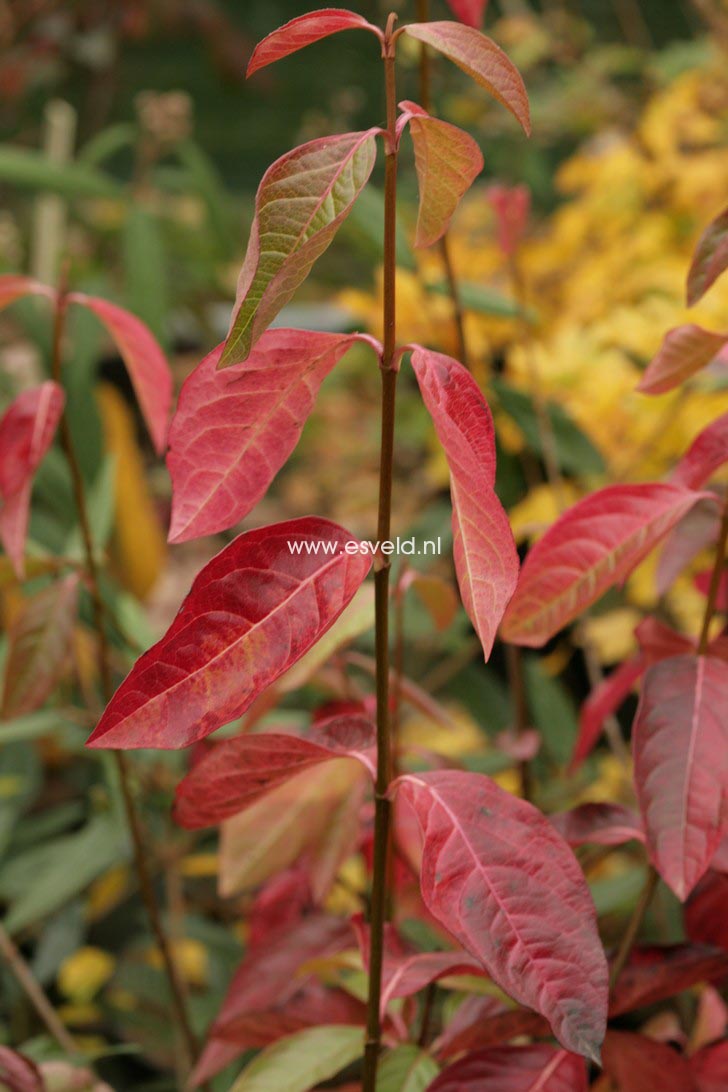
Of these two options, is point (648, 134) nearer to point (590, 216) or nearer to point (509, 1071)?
point (590, 216)

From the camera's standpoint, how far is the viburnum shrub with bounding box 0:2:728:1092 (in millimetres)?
296

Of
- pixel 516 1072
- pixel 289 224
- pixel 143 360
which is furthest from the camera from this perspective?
pixel 143 360

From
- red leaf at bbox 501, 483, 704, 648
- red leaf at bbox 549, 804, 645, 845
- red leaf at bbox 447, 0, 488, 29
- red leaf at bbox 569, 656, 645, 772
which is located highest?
red leaf at bbox 447, 0, 488, 29

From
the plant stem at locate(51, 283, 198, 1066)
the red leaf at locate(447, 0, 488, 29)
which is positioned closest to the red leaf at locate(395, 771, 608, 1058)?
the plant stem at locate(51, 283, 198, 1066)

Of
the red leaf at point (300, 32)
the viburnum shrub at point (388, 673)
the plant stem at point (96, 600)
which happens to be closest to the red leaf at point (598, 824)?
the viburnum shrub at point (388, 673)

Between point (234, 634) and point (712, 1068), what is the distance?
32 cm

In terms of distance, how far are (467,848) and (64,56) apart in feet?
8.18

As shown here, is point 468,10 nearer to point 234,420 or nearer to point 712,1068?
point 234,420

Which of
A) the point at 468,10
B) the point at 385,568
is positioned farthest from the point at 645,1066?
the point at 468,10

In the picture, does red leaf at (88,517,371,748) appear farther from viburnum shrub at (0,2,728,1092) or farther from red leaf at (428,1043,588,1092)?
red leaf at (428,1043,588,1092)

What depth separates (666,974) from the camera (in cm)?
42

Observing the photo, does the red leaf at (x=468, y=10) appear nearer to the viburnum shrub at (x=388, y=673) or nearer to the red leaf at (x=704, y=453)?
the viburnum shrub at (x=388, y=673)

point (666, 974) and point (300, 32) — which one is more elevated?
point (300, 32)

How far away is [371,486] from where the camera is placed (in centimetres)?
188
